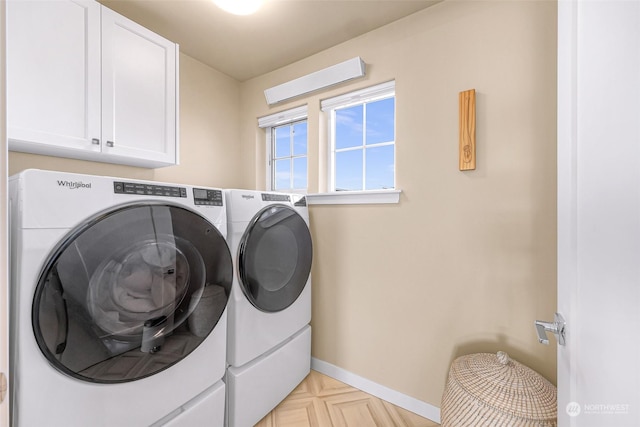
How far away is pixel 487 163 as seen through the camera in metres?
1.33

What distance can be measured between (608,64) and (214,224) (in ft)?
4.10

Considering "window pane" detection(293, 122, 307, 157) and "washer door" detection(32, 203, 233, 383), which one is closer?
"washer door" detection(32, 203, 233, 383)

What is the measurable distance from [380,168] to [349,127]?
1.34ft

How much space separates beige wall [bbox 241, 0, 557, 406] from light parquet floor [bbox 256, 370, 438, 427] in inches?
5.1

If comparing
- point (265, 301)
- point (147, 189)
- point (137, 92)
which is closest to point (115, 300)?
point (147, 189)

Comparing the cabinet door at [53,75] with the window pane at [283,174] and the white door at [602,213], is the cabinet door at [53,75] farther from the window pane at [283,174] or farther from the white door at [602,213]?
the white door at [602,213]

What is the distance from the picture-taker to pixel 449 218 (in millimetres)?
1438

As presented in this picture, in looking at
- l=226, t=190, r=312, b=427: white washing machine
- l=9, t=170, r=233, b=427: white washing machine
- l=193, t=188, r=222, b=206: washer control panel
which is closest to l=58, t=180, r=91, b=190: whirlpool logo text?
l=9, t=170, r=233, b=427: white washing machine

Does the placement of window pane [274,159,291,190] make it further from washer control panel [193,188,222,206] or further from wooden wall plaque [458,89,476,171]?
wooden wall plaque [458,89,476,171]

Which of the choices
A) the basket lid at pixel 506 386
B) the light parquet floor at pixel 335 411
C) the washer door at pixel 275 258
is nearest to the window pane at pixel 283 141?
the washer door at pixel 275 258

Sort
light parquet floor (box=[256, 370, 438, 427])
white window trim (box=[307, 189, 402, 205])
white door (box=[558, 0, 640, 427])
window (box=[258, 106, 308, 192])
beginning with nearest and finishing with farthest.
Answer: white door (box=[558, 0, 640, 427]) < light parquet floor (box=[256, 370, 438, 427]) < white window trim (box=[307, 189, 402, 205]) < window (box=[258, 106, 308, 192])

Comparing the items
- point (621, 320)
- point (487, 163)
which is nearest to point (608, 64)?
point (621, 320)

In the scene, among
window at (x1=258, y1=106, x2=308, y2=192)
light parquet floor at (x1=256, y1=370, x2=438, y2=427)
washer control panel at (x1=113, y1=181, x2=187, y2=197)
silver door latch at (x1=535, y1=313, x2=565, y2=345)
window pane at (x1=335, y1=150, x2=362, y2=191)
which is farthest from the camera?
window at (x1=258, y1=106, x2=308, y2=192)

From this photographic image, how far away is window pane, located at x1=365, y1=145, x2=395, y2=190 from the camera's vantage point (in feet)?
5.84
